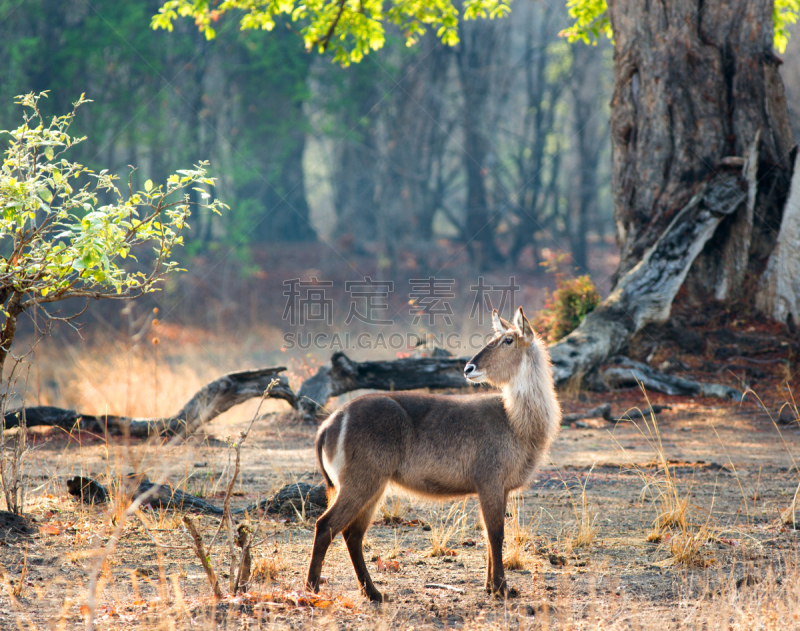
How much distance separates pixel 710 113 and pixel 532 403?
26.3 ft

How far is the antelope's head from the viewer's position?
4.52 meters

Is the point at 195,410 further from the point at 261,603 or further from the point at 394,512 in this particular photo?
the point at 261,603

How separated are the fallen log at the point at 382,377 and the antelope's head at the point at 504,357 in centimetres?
464

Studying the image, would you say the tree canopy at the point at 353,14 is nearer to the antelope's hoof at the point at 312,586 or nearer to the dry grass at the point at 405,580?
the dry grass at the point at 405,580

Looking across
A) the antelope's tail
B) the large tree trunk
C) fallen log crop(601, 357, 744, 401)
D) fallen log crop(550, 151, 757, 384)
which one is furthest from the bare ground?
the large tree trunk

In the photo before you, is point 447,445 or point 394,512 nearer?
point 447,445

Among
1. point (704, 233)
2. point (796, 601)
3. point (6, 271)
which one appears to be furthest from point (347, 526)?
point (704, 233)

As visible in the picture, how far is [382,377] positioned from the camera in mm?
9359

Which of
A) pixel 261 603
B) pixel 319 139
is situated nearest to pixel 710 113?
pixel 261 603

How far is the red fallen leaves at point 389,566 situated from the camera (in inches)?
173

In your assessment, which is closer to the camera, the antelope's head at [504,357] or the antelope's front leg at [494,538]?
the antelope's front leg at [494,538]

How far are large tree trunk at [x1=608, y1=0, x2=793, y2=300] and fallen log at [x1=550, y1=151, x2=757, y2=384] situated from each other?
0.72 feet

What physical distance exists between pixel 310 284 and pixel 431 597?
→ 21606 mm

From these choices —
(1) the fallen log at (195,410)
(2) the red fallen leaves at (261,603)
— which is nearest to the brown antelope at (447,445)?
(2) the red fallen leaves at (261,603)
